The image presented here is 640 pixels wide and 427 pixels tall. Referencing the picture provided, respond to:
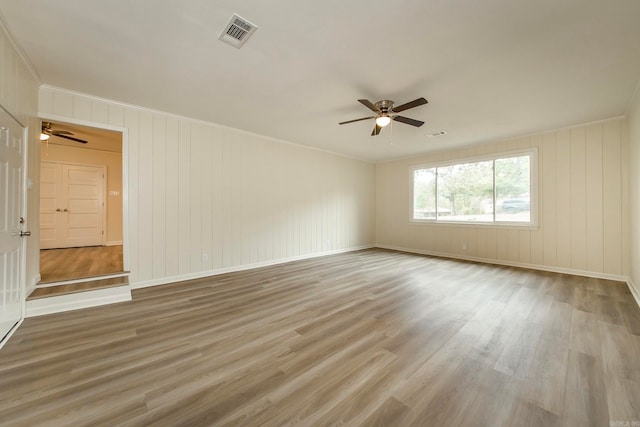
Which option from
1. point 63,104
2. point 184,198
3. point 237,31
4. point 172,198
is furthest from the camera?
point 184,198

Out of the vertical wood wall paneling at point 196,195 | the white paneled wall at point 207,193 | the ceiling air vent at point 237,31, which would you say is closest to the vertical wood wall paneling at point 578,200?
the white paneled wall at point 207,193

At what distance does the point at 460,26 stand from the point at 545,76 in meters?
1.62

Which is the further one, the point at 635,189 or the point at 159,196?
the point at 159,196

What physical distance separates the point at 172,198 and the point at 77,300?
1.81 metres

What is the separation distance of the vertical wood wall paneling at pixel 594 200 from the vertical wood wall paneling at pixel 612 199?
47 mm

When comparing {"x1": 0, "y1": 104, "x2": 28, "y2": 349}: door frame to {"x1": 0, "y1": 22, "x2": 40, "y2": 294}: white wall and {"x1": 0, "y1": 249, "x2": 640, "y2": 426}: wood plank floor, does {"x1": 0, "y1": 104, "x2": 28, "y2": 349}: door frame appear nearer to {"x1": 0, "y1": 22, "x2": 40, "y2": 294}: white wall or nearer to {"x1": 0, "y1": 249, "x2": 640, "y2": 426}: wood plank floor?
{"x1": 0, "y1": 22, "x2": 40, "y2": 294}: white wall

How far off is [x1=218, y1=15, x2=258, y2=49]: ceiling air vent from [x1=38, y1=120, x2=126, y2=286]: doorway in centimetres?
488

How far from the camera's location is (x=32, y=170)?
9.80 feet

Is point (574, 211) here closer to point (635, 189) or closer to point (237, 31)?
point (635, 189)

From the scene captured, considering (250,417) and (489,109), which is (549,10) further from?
(250,417)

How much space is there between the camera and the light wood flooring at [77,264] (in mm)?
3588

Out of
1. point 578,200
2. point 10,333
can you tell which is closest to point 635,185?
point 578,200

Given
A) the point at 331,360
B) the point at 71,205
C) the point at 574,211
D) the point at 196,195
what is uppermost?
the point at 196,195

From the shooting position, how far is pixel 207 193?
448 centimetres
